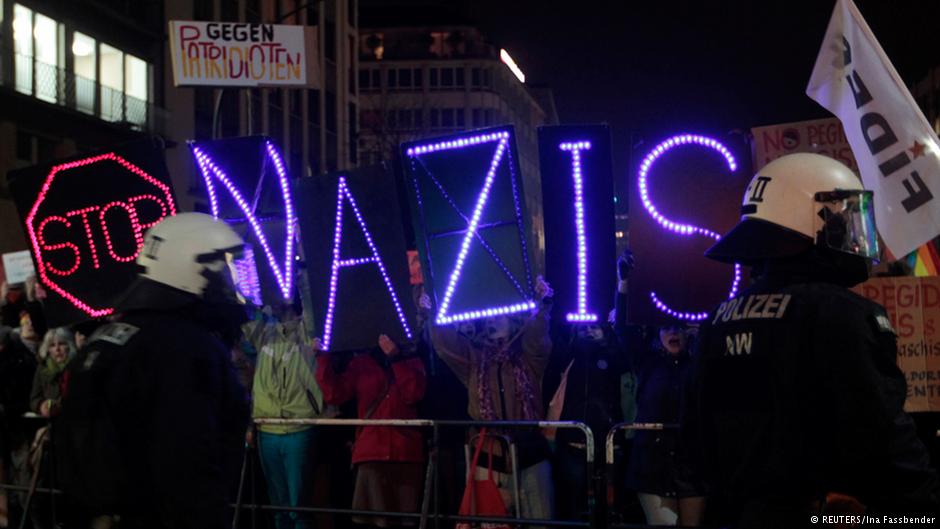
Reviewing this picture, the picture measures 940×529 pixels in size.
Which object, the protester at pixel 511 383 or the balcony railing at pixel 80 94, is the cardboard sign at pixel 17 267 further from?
the balcony railing at pixel 80 94

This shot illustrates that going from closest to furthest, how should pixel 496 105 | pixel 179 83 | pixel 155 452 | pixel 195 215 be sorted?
pixel 155 452 → pixel 195 215 → pixel 179 83 → pixel 496 105

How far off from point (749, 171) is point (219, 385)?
4.17 meters

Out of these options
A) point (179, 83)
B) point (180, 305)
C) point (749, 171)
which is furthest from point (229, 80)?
point (180, 305)

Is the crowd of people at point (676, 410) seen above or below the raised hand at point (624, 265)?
below

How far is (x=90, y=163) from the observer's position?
9109 millimetres

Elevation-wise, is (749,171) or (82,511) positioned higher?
(749,171)

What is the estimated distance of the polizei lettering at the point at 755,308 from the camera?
12.9ft

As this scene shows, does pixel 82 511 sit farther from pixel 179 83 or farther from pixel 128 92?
pixel 128 92

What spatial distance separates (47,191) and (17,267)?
14.5 ft

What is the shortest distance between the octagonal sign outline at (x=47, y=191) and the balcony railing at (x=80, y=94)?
24.5 metres

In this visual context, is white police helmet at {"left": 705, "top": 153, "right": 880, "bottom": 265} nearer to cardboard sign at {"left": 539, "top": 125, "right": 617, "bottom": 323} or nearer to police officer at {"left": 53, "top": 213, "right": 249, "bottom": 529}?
police officer at {"left": 53, "top": 213, "right": 249, "bottom": 529}

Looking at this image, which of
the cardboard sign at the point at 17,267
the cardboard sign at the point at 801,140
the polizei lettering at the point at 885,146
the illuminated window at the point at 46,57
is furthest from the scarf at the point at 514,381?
the illuminated window at the point at 46,57

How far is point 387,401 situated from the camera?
29.0ft

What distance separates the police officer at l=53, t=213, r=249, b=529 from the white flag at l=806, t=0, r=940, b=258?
3716 millimetres
